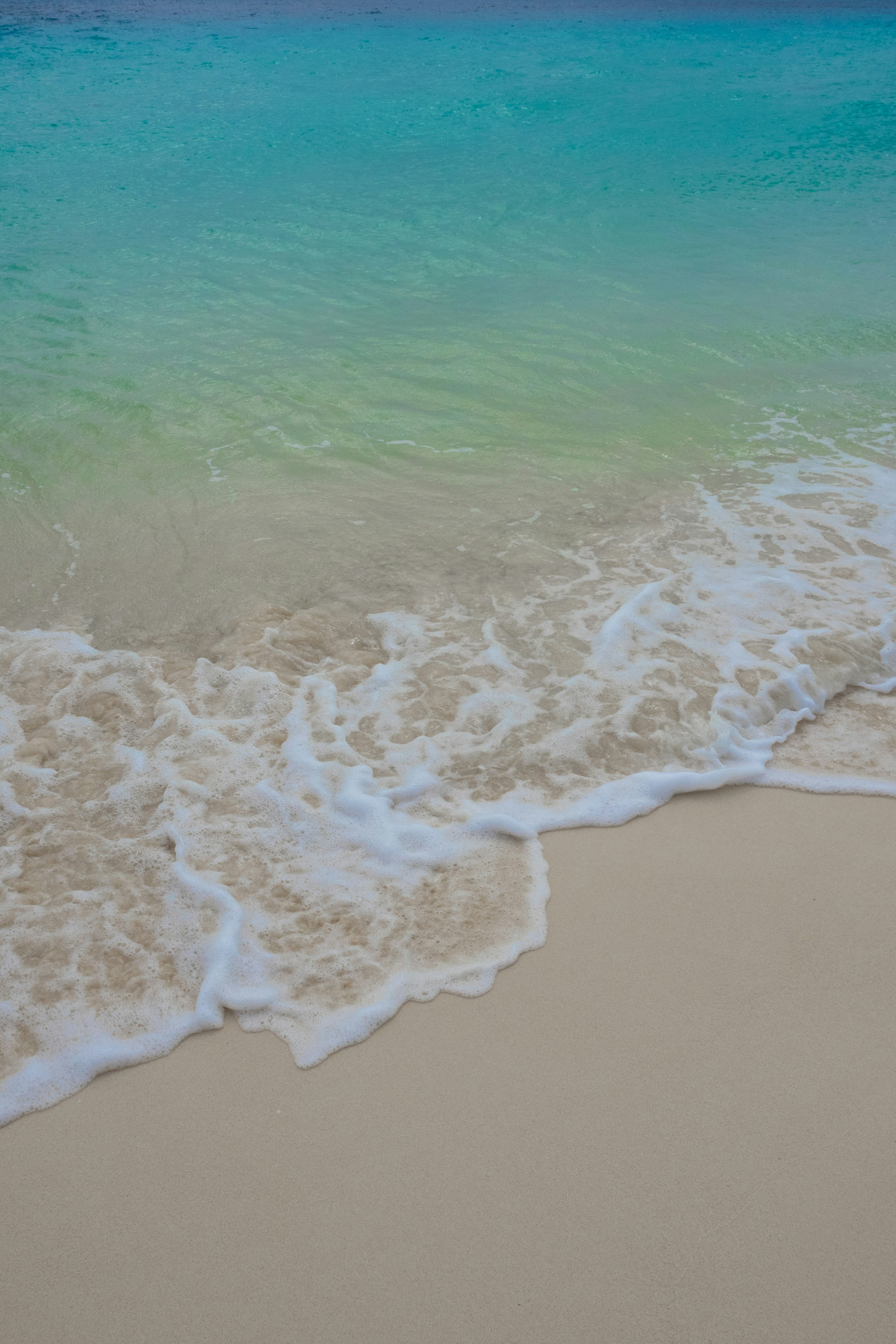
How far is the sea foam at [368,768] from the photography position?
2455 millimetres

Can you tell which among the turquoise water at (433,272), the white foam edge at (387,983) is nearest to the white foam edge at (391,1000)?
the white foam edge at (387,983)

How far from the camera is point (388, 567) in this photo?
4.54 meters

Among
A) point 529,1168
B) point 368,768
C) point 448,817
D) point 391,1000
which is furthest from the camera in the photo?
point 368,768

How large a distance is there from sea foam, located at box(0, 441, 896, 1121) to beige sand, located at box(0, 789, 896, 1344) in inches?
6.5

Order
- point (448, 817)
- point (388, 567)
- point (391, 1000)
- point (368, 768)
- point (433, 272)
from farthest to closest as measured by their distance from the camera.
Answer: point (433, 272) < point (388, 567) < point (368, 768) < point (448, 817) < point (391, 1000)

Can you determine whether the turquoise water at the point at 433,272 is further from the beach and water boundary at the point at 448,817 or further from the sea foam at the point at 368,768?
the sea foam at the point at 368,768

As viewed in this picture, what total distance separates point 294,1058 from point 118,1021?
0.51 meters

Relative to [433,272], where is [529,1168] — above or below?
below

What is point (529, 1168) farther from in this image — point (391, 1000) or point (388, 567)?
point (388, 567)

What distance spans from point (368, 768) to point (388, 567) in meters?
1.64

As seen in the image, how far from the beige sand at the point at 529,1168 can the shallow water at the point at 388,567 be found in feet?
0.57

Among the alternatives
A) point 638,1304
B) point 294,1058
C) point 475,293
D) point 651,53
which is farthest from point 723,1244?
point 651,53

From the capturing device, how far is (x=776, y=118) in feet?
59.5

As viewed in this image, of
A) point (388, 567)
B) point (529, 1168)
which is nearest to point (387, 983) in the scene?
A: point (529, 1168)
